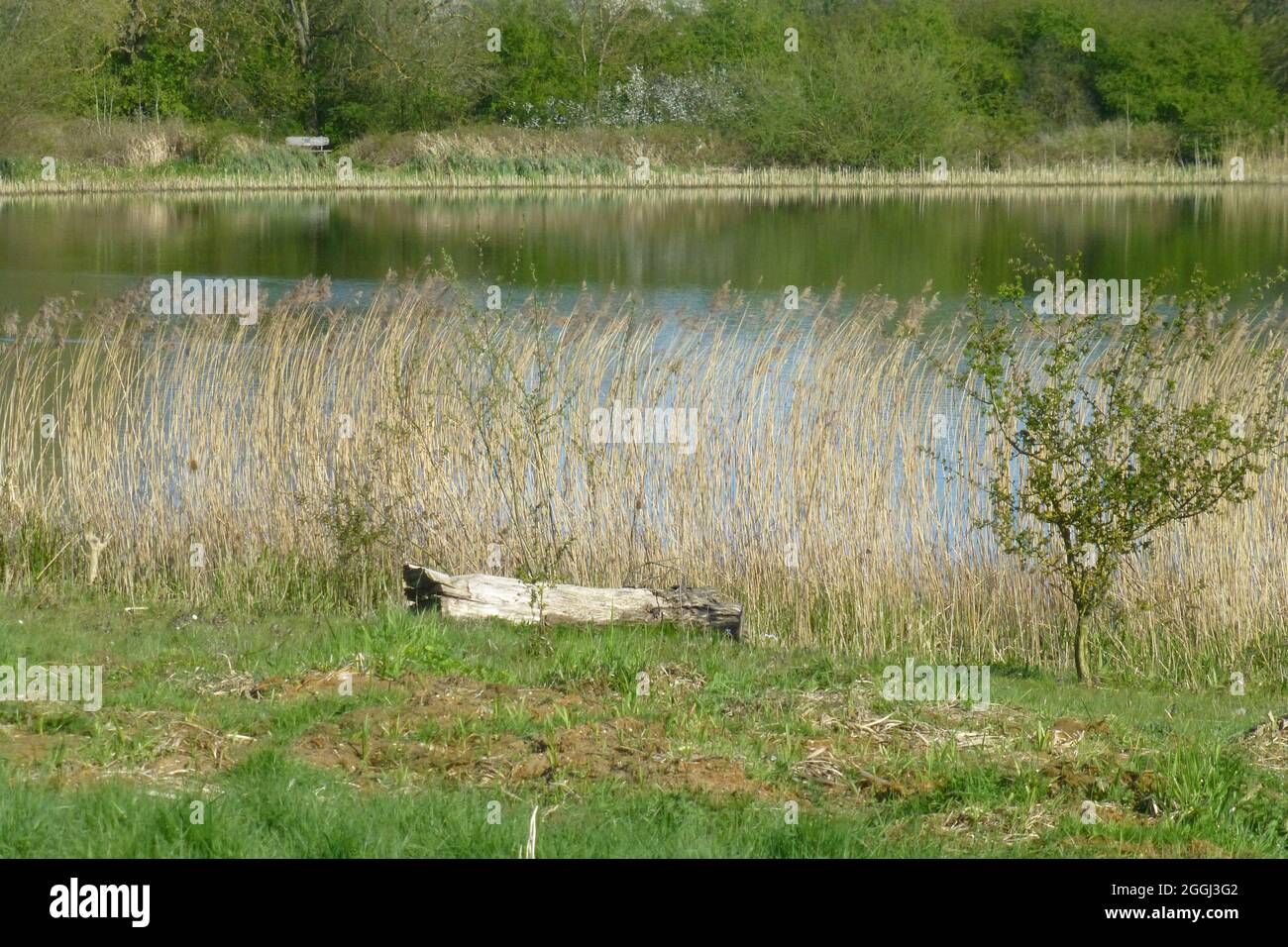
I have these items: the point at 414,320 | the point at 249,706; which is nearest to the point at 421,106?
the point at 414,320

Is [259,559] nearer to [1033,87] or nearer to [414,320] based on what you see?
[414,320]

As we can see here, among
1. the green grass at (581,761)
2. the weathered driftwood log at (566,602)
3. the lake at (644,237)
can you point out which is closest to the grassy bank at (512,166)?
the lake at (644,237)

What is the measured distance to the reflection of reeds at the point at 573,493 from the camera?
29.1 feet

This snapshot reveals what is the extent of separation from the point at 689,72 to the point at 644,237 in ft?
94.4

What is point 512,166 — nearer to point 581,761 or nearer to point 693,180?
point 693,180

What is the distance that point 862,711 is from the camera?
602 cm

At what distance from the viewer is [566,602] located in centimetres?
794

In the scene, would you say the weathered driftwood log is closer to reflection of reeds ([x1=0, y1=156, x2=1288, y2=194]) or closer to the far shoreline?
the far shoreline
